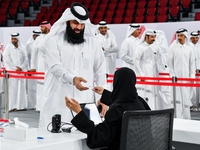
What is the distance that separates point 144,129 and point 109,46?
709 cm

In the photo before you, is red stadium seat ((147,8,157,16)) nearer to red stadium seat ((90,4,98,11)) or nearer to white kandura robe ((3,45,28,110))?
red stadium seat ((90,4,98,11))

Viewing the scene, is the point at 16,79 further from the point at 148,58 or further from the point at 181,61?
the point at 181,61

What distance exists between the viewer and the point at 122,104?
2.13 meters

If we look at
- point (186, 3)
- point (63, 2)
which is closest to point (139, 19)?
point (186, 3)

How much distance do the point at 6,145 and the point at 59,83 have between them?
1.61 metres

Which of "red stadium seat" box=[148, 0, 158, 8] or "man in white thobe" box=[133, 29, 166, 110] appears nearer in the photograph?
"man in white thobe" box=[133, 29, 166, 110]

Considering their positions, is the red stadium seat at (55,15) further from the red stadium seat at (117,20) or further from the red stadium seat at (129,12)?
the red stadium seat at (129,12)

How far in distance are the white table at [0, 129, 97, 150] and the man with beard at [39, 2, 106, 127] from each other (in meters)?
1.17

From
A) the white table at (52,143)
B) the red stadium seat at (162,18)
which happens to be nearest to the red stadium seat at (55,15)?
the red stadium seat at (162,18)

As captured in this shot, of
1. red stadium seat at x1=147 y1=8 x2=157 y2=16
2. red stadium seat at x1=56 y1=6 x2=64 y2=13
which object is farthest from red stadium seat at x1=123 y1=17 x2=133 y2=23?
red stadium seat at x1=56 y1=6 x2=64 y2=13

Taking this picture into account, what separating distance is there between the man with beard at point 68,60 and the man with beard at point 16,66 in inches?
186

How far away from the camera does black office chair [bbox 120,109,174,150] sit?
78.4 inches

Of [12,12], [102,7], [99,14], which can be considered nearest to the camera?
[99,14]

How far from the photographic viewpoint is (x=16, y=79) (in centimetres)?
820
